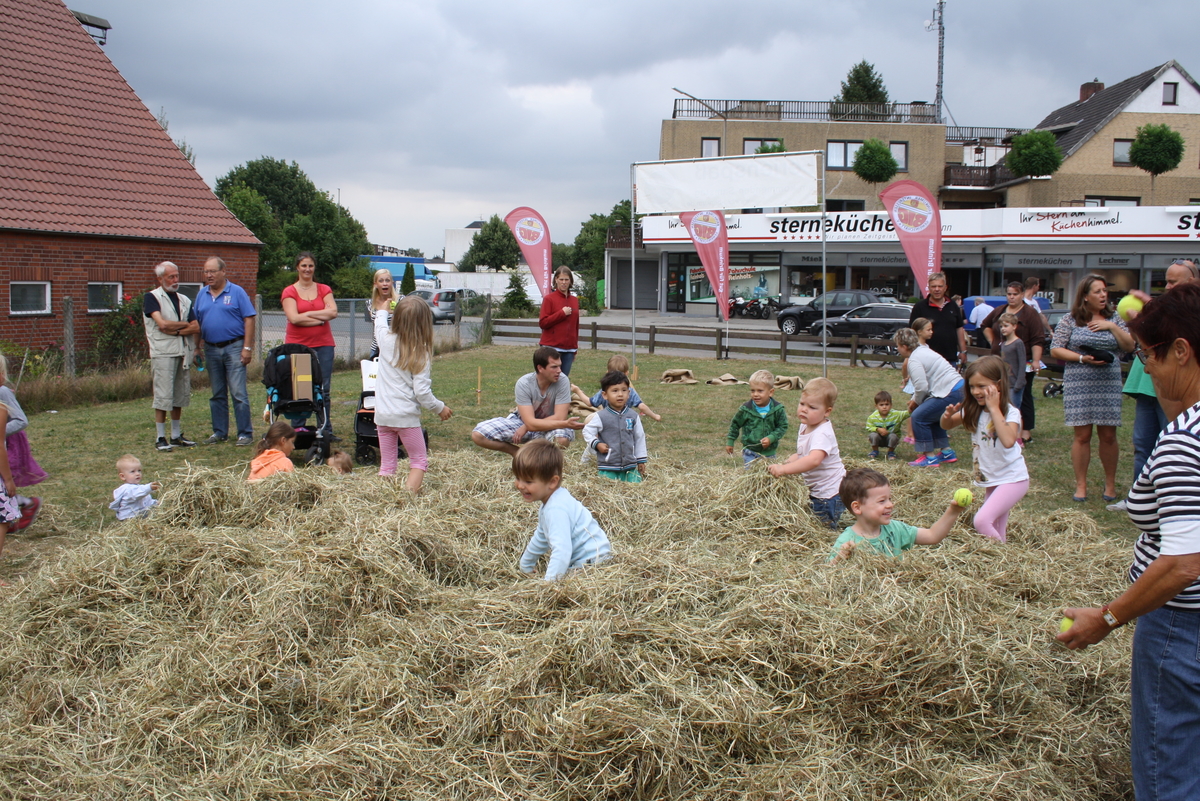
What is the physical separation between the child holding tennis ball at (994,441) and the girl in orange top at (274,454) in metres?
4.70

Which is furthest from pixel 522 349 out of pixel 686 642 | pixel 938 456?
pixel 686 642

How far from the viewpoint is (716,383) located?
48.7ft

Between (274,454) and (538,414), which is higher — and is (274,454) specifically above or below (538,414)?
below

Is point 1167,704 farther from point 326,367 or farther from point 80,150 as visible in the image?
point 80,150

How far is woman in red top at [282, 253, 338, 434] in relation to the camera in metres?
8.36

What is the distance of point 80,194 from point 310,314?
493 inches

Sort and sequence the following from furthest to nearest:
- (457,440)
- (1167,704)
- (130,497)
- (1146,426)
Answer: (457,440), (1146,426), (130,497), (1167,704)

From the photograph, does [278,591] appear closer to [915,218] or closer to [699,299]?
[915,218]

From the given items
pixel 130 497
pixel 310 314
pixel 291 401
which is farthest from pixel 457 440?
pixel 130 497

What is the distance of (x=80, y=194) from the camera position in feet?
57.3

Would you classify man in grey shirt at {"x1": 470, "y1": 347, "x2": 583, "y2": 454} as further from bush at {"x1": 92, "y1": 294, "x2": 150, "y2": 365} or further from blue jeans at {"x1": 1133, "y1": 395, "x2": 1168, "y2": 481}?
bush at {"x1": 92, "y1": 294, "x2": 150, "y2": 365}

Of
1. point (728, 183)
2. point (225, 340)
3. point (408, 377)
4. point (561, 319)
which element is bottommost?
point (408, 377)

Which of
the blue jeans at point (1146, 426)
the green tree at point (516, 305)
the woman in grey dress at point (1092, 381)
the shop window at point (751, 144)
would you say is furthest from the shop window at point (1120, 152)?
the blue jeans at point (1146, 426)

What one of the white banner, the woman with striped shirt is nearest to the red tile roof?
the white banner
